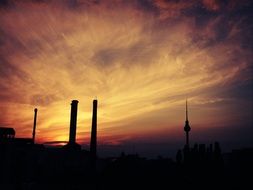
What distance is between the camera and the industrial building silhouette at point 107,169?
15.8m

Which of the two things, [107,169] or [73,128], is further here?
[73,128]

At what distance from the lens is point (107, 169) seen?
53.1 ft

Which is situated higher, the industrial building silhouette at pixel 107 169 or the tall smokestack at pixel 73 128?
the tall smokestack at pixel 73 128

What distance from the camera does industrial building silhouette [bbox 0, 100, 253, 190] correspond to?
623 inches

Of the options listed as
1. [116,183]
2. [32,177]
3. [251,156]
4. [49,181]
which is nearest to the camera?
[116,183]

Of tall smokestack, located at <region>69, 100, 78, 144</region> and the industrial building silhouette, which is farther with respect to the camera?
tall smokestack, located at <region>69, 100, 78, 144</region>

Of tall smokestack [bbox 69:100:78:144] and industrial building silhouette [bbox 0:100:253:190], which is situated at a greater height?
tall smokestack [bbox 69:100:78:144]

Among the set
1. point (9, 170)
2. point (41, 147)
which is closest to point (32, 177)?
point (9, 170)

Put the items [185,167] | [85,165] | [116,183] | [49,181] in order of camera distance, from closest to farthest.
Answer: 1. [116,183]
2. [185,167]
3. [49,181]
4. [85,165]

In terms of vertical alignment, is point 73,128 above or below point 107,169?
above

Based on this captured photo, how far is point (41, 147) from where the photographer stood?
95.9 feet

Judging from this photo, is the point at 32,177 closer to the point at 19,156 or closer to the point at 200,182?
the point at 19,156

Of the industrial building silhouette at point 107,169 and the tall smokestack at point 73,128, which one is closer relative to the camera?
the industrial building silhouette at point 107,169

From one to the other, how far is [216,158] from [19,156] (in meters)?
16.0
